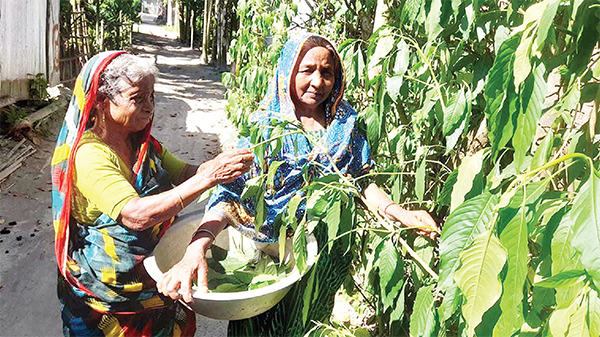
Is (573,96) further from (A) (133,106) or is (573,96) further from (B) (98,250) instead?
(B) (98,250)

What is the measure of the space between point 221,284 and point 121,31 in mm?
19250

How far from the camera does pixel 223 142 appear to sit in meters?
8.14

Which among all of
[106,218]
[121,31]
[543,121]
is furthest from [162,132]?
[121,31]

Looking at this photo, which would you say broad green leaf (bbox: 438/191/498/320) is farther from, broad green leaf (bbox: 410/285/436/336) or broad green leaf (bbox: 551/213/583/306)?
broad green leaf (bbox: 410/285/436/336)

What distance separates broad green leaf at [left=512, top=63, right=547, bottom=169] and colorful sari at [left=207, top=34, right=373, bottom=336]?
104 cm

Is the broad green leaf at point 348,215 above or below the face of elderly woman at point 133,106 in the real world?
below

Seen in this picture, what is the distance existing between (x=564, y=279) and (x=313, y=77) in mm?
1386

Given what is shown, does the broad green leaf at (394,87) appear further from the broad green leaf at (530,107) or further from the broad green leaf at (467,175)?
the broad green leaf at (530,107)

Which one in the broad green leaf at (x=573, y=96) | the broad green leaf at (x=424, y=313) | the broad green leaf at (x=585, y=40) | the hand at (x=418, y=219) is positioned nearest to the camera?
the broad green leaf at (x=585, y=40)

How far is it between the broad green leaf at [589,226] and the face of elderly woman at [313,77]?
134cm

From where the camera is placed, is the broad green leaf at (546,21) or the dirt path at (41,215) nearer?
the broad green leaf at (546,21)

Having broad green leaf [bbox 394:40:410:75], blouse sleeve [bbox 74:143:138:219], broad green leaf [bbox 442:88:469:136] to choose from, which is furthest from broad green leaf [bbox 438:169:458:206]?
blouse sleeve [bbox 74:143:138:219]

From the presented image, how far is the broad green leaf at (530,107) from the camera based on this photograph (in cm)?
84

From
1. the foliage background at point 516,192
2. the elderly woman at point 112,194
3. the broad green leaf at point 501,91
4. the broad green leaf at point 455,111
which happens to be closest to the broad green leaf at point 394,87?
the foliage background at point 516,192
